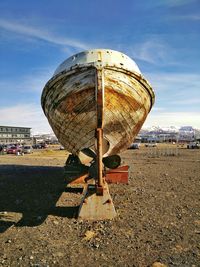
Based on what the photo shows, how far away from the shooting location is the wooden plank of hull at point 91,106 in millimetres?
6859

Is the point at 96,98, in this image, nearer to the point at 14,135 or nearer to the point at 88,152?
the point at 88,152

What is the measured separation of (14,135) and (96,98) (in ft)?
242

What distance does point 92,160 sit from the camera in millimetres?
8664

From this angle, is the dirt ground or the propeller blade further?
the propeller blade

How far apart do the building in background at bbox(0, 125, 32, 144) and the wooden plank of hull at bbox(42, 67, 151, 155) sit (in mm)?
65361

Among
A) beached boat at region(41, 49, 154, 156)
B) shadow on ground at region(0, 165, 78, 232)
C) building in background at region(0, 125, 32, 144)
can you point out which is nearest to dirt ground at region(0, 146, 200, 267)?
shadow on ground at region(0, 165, 78, 232)

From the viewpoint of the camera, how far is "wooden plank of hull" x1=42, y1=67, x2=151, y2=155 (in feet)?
22.5

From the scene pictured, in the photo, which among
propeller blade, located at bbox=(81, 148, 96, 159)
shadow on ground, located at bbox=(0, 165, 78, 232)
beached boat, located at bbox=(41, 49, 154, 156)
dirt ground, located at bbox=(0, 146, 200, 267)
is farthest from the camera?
propeller blade, located at bbox=(81, 148, 96, 159)

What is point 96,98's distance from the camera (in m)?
6.54

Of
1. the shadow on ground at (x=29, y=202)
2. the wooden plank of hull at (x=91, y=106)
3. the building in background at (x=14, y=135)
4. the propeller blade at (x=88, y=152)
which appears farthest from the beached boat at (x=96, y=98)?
the building in background at (x=14, y=135)

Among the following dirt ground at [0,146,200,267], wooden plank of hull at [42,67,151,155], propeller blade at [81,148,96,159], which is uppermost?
wooden plank of hull at [42,67,151,155]

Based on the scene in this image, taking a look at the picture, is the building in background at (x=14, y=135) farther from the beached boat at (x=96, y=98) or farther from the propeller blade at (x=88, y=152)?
the beached boat at (x=96, y=98)

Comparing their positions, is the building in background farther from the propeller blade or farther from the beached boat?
the beached boat

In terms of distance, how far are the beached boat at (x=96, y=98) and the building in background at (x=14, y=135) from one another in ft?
215
